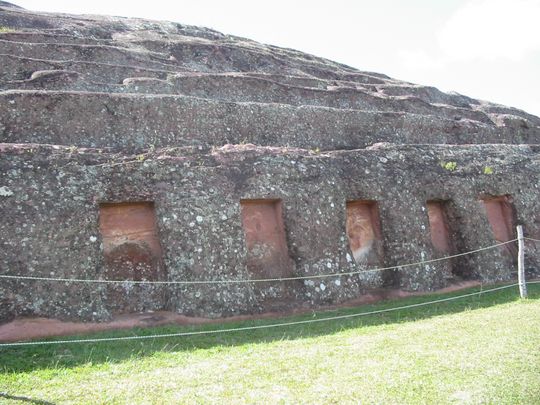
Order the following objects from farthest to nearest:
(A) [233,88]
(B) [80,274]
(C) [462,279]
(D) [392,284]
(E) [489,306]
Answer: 1. (A) [233,88]
2. (C) [462,279]
3. (D) [392,284]
4. (E) [489,306]
5. (B) [80,274]

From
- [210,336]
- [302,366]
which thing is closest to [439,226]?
[210,336]

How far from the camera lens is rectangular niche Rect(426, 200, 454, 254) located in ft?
45.3

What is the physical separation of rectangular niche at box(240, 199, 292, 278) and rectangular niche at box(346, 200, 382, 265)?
1.87 meters

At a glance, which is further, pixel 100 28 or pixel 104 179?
pixel 100 28

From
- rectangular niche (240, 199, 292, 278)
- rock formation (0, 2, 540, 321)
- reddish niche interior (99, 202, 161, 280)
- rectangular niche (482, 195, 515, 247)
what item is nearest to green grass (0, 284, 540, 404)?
rock formation (0, 2, 540, 321)

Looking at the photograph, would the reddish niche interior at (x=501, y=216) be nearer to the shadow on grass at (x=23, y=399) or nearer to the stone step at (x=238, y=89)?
the stone step at (x=238, y=89)

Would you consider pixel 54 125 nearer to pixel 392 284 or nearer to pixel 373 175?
pixel 373 175

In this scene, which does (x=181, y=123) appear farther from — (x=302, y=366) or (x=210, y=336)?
(x=302, y=366)

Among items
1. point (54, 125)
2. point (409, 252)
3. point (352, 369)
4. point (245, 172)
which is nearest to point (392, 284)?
point (409, 252)

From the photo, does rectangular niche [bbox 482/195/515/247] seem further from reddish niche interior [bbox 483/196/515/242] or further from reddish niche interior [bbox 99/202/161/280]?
reddish niche interior [bbox 99/202/161/280]

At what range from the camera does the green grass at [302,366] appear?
18.5 feet

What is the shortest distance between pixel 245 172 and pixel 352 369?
5553 millimetres

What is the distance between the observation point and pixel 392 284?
12156 millimetres

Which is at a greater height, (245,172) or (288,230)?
(245,172)
